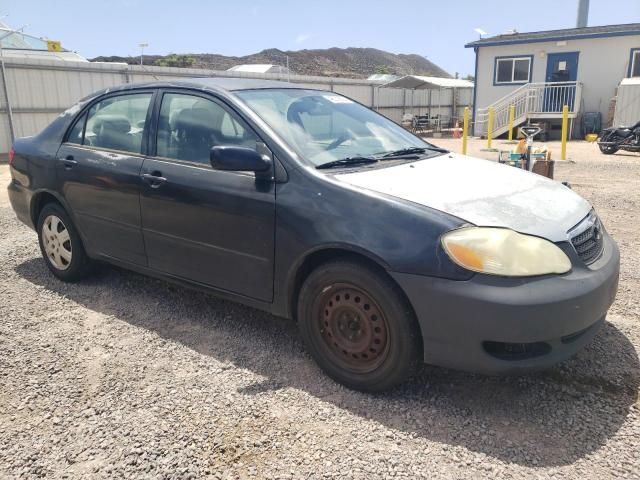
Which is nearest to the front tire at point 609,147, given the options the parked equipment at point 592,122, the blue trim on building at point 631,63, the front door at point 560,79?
the parked equipment at point 592,122

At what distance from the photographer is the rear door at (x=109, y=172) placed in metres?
3.87

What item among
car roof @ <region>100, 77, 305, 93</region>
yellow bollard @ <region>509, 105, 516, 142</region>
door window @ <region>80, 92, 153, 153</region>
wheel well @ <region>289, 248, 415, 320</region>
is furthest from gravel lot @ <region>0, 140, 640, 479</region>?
yellow bollard @ <region>509, 105, 516, 142</region>

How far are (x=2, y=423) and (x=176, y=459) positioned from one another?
3.32 feet

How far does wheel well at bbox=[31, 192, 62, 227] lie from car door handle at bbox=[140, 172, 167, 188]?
130cm

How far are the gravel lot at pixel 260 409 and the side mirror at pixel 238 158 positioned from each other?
1.18m

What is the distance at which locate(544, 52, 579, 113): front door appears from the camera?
20734mm

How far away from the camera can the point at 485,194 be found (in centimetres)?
293

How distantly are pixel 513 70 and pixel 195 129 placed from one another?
70.8 feet

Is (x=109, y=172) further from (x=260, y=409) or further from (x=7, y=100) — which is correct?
(x=7, y=100)

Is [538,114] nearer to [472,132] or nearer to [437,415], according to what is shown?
[472,132]

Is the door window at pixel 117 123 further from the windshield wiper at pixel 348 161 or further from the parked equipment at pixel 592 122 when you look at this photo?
the parked equipment at pixel 592 122

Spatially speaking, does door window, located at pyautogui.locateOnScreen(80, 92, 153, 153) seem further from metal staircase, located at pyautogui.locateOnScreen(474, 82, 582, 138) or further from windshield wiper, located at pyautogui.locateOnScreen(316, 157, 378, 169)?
metal staircase, located at pyautogui.locateOnScreen(474, 82, 582, 138)

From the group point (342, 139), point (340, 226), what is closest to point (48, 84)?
point (342, 139)

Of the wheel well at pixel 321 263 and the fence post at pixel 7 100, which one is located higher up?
the fence post at pixel 7 100
